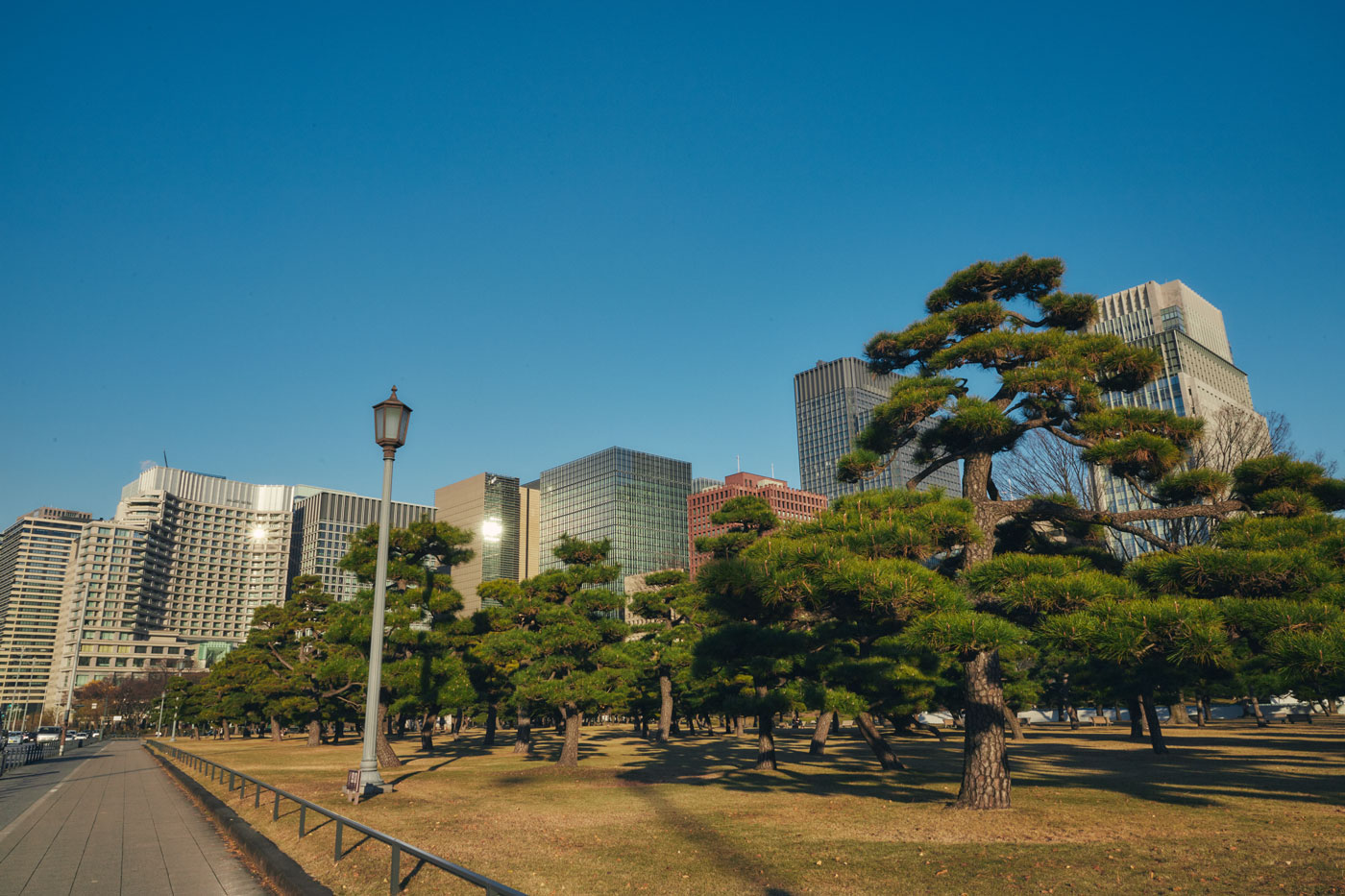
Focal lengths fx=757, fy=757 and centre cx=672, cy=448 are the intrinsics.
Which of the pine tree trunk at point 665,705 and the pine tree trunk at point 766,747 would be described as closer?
the pine tree trunk at point 766,747

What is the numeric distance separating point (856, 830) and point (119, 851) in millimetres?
11940

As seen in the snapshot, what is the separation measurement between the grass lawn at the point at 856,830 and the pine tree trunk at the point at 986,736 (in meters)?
0.51

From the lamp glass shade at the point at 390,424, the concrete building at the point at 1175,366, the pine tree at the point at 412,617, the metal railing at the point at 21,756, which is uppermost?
the concrete building at the point at 1175,366

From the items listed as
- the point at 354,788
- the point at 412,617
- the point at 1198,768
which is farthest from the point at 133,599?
the point at 1198,768

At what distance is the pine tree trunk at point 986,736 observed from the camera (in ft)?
41.9

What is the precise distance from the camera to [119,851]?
12320 millimetres

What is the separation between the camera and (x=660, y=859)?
10234mm

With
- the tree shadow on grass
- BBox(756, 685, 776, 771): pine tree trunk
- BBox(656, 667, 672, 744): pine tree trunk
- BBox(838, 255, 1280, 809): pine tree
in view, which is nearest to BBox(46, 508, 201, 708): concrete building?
BBox(656, 667, 672, 744): pine tree trunk

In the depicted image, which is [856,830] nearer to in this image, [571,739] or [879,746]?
[879,746]

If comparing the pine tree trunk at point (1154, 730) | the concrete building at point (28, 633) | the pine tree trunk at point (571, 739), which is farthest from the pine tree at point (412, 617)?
the concrete building at point (28, 633)

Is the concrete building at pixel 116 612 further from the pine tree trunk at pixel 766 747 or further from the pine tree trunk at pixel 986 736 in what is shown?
the pine tree trunk at pixel 986 736

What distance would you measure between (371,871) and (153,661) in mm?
192771

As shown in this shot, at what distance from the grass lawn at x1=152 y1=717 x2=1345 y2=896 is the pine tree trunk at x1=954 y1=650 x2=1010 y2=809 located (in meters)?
0.51

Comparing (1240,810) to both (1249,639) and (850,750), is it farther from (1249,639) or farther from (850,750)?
(850,750)
